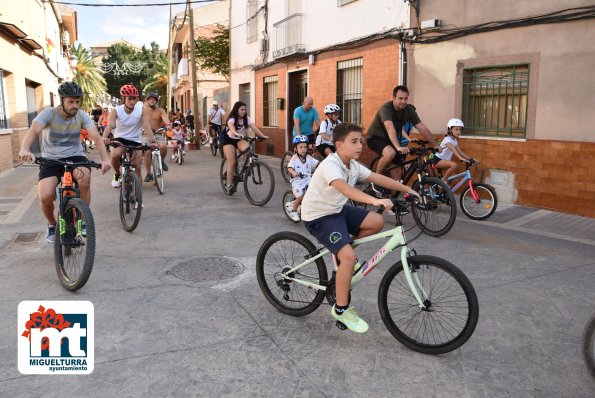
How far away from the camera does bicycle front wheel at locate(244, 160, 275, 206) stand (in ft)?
28.5

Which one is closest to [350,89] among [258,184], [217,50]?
[258,184]

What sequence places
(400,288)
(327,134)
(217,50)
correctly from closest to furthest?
(400,288) < (327,134) < (217,50)

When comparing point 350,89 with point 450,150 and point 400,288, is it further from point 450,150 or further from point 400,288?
point 400,288

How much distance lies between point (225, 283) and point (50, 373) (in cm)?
186

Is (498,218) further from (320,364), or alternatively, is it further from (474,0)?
(320,364)

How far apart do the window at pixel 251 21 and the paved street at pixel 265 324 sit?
45.7ft

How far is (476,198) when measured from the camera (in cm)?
783

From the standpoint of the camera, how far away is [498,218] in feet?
26.0

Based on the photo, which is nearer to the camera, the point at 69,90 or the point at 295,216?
the point at 69,90

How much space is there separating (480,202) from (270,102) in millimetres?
12363

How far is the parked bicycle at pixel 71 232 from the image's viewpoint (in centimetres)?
450

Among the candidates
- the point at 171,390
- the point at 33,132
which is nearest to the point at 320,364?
the point at 171,390

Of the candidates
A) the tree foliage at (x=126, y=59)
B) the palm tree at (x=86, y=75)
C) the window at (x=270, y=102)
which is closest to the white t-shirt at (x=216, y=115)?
the window at (x=270, y=102)

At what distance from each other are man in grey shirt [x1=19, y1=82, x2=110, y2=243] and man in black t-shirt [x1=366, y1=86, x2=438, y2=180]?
3.95m
